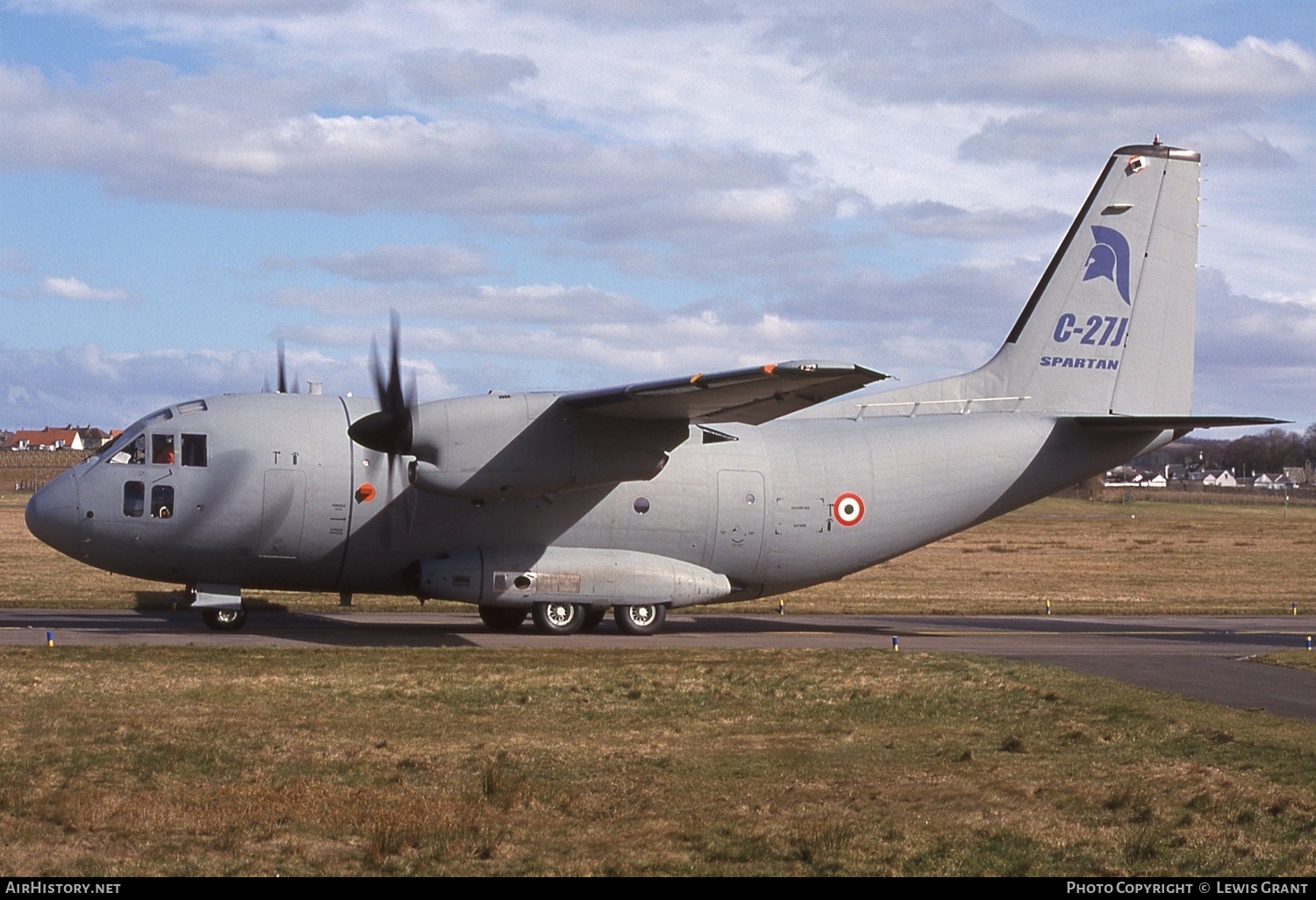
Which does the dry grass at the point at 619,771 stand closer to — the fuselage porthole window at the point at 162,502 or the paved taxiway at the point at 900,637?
the paved taxiway at the point at 900,637

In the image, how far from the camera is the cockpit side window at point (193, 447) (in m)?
23.2

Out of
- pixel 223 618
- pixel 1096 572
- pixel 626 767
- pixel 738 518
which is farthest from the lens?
pixel 1096 572

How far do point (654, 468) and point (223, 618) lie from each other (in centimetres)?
843

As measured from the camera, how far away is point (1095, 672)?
2034 cm

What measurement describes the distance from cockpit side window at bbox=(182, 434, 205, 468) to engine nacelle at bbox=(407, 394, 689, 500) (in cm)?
384

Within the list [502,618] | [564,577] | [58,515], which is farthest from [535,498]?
[58,515]

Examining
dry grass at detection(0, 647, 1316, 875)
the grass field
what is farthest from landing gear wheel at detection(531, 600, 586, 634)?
dry grass at detection(0, 647, 1316, 875)

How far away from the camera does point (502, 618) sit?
2612cm

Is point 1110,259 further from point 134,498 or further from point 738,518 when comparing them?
point 134,498

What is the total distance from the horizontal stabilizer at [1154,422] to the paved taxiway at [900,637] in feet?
14.0

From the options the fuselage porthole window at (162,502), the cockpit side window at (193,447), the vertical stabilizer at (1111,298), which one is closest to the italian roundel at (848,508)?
the vertical stabilizer at (1111,298)

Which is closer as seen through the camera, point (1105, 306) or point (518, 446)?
point (518, 446)
